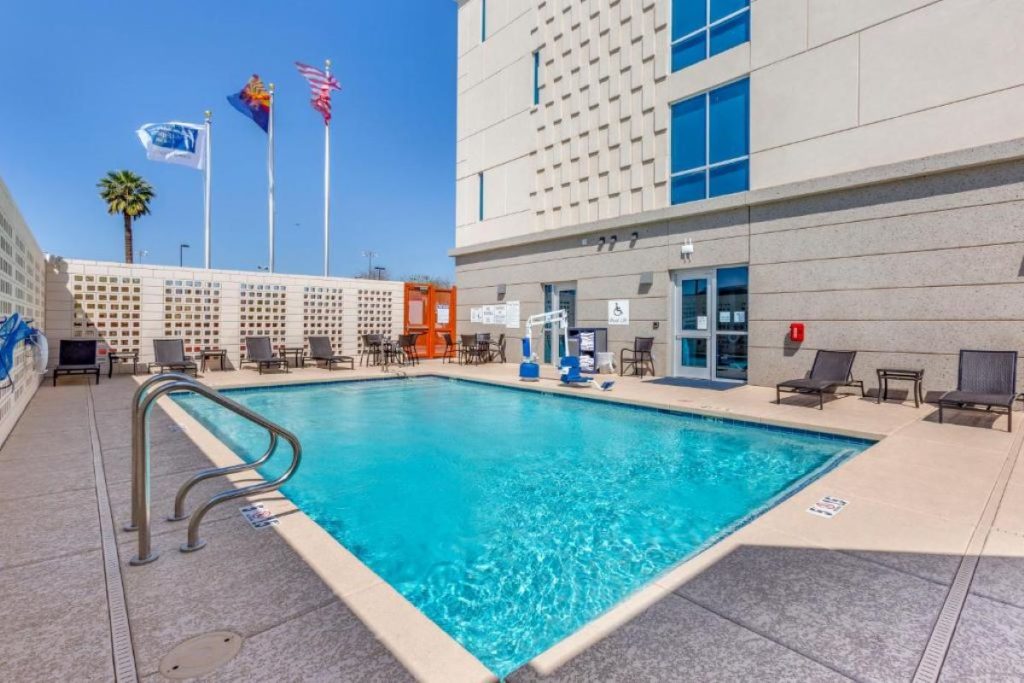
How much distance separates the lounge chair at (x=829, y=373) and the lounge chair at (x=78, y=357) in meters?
12.3

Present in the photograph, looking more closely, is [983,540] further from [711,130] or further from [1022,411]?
[711,130]

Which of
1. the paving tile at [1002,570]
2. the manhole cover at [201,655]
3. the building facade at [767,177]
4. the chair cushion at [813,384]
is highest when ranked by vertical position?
the building facade at [767,177]

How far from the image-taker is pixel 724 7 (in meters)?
9.51

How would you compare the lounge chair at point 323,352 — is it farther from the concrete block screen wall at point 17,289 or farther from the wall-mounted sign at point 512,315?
the concrete block screen wall at point 17,289

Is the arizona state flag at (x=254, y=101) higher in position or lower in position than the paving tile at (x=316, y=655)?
higher

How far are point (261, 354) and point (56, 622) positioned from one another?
10225 millimetres

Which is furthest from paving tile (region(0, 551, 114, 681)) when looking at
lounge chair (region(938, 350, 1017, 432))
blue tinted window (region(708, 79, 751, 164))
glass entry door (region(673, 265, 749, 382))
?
blue tinted window (region(708, 79, 751, 164))

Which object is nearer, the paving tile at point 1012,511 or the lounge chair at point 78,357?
the paving tile at point 1012,511

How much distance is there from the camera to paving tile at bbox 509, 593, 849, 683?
163 cm

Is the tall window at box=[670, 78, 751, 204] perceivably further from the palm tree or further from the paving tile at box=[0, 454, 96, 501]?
the palm tree

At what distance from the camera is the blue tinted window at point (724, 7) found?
922 centimetres

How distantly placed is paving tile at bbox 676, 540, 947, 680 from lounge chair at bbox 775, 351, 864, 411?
5094 millimetres

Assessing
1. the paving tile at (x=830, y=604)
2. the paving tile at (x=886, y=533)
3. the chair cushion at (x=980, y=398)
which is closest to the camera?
the paving tile at (x=830, y=604)

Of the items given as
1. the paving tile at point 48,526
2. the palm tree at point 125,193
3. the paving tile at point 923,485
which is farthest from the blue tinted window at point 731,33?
the palm tree at point 125,193
